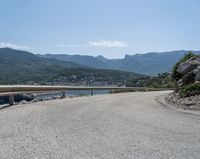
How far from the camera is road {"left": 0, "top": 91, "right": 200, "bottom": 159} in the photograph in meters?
5.71

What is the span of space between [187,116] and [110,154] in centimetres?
608

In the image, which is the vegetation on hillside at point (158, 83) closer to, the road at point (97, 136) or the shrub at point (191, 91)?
the shrub at point (191, 91)

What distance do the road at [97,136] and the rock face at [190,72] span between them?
26.1ft

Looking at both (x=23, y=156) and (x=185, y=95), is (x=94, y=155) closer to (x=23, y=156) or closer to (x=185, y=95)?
(x=23, y=156)

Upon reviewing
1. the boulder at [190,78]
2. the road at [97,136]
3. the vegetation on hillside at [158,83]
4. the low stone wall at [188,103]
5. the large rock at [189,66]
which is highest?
the large rock at [189,66]

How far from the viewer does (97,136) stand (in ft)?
23.7

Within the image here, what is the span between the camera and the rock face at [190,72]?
714 inches

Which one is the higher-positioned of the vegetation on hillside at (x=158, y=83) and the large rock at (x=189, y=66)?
the large rock at (x=189, y=66)

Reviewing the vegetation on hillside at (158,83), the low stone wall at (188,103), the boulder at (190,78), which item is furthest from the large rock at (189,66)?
the vegetation on hillside at (158,83)

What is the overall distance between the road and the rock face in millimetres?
7969

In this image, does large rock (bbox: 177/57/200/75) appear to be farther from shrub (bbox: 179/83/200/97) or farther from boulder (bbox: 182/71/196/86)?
shrub (bbox: 179/83/200/97)

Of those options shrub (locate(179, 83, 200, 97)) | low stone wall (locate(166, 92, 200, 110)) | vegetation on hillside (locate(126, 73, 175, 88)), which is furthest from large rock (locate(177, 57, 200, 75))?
vegetation on hillside (locate(126, 73, 175, 88))

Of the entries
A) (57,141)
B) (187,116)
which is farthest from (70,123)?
(187,116)

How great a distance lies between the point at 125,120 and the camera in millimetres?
9719
